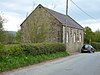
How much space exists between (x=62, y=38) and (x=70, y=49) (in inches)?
175

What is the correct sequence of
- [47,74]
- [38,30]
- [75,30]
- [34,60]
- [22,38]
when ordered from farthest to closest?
[75,30], [22,38], [38,30], [34,60], [47,74]

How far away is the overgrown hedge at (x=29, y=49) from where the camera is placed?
19453 mm

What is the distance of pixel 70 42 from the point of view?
5081 cm

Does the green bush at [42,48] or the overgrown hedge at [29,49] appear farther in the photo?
the green bush at [42,48]

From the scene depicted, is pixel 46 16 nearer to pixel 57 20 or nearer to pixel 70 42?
pixel 57 20

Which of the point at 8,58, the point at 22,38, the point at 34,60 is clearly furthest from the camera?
the point at 22,38

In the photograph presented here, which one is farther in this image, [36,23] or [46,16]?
[46,16]

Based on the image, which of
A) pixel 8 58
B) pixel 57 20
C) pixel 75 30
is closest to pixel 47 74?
pixel 8 58

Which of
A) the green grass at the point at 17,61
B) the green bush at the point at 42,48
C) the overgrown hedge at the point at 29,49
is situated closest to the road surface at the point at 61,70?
the green grass at the point at 17,61

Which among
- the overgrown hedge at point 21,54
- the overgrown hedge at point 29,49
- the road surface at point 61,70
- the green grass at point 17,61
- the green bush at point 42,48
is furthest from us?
the green bush at point 42,48

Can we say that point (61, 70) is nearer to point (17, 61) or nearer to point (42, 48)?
point (17, 61)

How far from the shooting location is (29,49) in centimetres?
2392

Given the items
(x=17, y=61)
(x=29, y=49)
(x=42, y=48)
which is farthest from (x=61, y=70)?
(x=42, y=48)

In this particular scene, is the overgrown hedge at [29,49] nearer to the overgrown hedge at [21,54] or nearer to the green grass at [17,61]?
the overgrown hedge at [21,54]
